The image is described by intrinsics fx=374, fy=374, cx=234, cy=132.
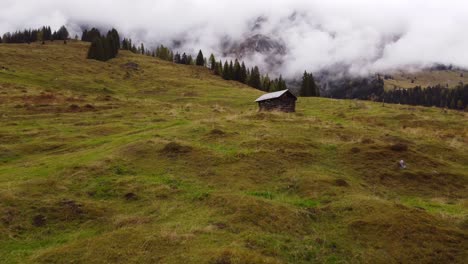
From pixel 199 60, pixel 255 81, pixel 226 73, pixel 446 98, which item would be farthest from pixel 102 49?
pixel 446 98

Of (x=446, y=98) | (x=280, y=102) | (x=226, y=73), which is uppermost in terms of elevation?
(x=226, y=73)

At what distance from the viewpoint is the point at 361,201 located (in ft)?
64.2

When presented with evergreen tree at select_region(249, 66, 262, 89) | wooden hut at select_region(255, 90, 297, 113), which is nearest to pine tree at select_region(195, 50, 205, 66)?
evergreen tree at select_region(249, 66, 262, 89)

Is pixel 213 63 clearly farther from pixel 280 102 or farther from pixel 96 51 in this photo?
pixel 280 102

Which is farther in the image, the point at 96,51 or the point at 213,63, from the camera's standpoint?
the point at 213,63

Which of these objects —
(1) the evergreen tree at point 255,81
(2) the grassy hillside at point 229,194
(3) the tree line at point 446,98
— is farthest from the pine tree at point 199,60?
(2) the grassy hillside at point 229,194

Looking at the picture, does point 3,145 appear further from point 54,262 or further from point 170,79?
point 170,79

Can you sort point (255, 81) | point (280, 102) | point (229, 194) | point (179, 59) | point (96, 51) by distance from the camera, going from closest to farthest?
point (229, 194), point (280, 102), point (96, 51), point (255, 81), point (179, 59)

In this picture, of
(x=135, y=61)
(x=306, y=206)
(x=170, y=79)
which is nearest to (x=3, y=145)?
(x=306, y=206)

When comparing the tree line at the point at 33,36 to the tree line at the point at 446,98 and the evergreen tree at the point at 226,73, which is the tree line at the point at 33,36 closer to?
the evergreen tree at the point at 226,73

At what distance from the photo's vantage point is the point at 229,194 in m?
20.2

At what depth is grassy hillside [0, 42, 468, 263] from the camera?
14.8 metres

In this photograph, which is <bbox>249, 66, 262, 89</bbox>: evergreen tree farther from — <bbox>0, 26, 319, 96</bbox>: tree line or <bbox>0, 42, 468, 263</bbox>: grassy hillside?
<bbox>0, 42, 468, 263</bbox>: grassy hillside

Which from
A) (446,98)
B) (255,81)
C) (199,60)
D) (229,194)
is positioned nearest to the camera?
(229,194)
